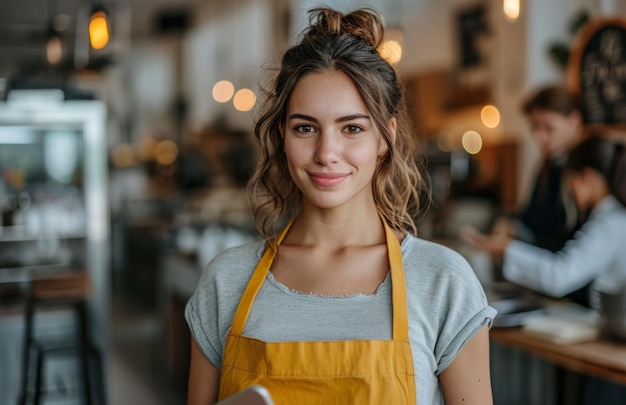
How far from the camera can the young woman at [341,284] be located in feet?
4.66

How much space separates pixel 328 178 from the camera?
147 cm

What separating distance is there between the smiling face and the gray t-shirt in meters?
0.20

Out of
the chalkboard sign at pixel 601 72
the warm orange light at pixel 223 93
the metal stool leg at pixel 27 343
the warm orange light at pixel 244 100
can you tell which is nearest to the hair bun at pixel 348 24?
the metal stool leg at pixel 27 343

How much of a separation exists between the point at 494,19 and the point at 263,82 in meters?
6.53

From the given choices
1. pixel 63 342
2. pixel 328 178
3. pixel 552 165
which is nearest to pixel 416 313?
pixel 328 178

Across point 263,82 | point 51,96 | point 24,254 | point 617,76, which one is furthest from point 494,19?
point 263,82

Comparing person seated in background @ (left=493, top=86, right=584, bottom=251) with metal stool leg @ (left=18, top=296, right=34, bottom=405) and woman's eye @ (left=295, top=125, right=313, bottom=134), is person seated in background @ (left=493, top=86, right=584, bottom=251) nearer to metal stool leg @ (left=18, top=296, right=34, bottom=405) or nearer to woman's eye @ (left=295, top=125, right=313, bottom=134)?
woman's eye @ (left=295, top=125, right=313, bottom=134)

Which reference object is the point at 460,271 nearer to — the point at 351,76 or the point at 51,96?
the point at 351,76

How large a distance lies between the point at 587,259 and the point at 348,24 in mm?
2082

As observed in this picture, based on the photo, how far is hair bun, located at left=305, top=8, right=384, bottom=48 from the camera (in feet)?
5.18

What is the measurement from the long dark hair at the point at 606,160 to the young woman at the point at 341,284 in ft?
6.40

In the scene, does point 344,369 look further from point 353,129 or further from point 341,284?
point 353,129

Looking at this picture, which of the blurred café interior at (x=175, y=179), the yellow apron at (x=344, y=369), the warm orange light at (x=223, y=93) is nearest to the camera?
the yellow apron at (x=344, y=369)

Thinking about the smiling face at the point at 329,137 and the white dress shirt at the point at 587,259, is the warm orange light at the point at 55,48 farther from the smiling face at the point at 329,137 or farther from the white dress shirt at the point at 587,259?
the smiling face at the point at 329,137
